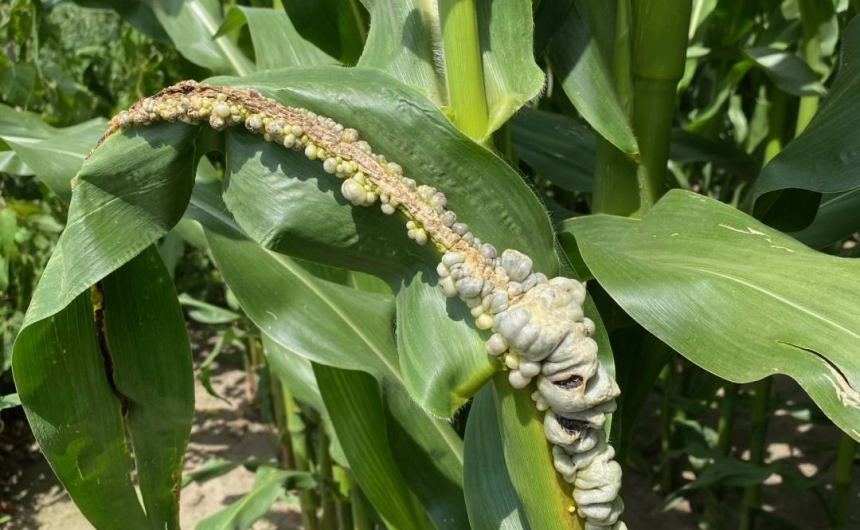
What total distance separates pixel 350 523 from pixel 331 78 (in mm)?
1153

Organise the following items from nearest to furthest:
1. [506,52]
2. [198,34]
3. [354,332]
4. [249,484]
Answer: [506,52] < [354,332] < [198,34] < [249,484]

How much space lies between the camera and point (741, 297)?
52 centimetres

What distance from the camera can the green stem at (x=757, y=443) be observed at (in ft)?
4.69

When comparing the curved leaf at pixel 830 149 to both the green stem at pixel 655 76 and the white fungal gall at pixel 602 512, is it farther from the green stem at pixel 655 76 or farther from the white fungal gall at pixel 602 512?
the white fungal gall at pixel 602 512

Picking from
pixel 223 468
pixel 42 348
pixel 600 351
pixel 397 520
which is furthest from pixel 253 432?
pixel 600 351

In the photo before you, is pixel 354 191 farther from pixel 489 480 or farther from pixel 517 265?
pixel 489 480

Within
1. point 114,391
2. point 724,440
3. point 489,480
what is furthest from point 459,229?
point 724,440

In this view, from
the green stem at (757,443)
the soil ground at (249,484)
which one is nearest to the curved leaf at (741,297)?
the green stem at (757,443)

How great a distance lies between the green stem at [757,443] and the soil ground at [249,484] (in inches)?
5.5

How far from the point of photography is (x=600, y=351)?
545mm

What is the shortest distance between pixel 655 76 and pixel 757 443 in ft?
3.38

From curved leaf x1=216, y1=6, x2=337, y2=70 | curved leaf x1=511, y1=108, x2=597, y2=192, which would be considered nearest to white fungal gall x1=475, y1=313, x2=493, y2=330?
curved leaf x1=511, y1=108, x2=597, y2=192

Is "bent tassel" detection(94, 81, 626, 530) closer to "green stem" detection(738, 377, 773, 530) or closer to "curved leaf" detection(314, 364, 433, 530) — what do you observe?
"curved leaf" detection(314, 364, 433, 530)

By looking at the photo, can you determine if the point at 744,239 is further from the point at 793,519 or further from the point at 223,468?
the point at 793,519
